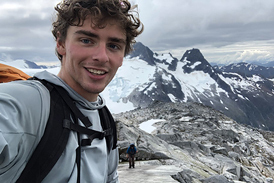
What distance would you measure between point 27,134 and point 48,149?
0.70 ft

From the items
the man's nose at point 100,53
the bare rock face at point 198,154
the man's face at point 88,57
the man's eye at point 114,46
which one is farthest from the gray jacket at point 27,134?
the bare rock face at point 198,154

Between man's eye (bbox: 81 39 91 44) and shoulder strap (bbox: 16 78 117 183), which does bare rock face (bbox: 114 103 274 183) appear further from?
man's eye (bbox: 81 39 91 44)

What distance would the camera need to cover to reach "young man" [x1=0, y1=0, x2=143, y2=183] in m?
1.59

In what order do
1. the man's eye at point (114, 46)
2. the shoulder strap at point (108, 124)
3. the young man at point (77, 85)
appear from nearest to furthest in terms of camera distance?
the young man at point (77, 85) → the man's eye at point (114, 46) → the shoulder strap at point (108, 124)

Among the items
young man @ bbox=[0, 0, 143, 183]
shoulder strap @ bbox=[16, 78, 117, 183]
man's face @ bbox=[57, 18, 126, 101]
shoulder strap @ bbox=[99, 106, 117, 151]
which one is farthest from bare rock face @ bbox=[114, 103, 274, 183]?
shoulder strap @ bbox=[16, 78, 117, 183]

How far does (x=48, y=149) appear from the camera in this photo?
5.58 ft

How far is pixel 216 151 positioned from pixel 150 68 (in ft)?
571

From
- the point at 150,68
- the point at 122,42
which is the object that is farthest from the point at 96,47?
the point at 150,68

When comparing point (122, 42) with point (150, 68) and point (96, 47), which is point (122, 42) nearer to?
point (96, 47)

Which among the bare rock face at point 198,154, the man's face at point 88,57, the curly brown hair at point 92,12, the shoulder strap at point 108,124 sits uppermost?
the curly brown hair at point 92,12

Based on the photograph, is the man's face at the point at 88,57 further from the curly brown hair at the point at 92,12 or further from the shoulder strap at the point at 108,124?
the shoulder strap at the point at 108,124

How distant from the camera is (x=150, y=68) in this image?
194125 millimetres

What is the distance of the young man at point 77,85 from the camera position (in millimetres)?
1590

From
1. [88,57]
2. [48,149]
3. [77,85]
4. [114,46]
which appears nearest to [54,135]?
[48,149]
